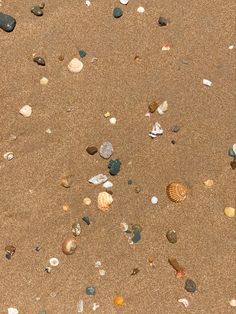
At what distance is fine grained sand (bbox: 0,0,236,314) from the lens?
12.1 ft

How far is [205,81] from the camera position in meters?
3.93

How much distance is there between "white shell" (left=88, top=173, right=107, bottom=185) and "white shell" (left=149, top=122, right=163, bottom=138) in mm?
481

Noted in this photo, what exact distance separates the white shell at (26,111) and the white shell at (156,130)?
92 centimetres

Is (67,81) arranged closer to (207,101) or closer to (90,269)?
(207,101)

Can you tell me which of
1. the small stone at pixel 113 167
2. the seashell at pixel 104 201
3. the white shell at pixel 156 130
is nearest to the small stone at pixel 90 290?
the seashell at pixel 104 201

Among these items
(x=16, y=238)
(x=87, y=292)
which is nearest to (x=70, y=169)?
(x=16, y=238)

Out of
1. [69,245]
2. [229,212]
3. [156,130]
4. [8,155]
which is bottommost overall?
[69,245]

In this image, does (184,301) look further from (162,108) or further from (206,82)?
(206,82)

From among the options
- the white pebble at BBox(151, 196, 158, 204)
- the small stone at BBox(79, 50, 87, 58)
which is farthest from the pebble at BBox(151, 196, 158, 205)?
the small stone at BBox(79, 50, 87, 58)

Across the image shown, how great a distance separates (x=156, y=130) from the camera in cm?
381

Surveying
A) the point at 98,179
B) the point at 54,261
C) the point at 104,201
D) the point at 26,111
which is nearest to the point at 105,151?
the point at 98,179

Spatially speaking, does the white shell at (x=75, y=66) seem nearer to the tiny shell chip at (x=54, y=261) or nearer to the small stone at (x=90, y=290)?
the tiny shell chip at (x=54, y=261)

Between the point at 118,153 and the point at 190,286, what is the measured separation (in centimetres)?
113

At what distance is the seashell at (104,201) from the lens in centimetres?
371
